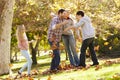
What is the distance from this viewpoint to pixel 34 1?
22.0 metres

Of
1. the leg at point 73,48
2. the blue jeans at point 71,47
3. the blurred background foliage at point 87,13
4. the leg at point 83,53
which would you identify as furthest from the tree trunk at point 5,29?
the blurred background foliage at point 87,13

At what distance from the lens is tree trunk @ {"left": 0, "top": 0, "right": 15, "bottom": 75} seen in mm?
14883

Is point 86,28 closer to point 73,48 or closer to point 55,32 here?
point 55,32

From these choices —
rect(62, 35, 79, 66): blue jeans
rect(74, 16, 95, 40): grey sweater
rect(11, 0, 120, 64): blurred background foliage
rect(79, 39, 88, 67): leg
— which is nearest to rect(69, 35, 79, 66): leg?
rect(62, 35, 79, 66): blue jeans

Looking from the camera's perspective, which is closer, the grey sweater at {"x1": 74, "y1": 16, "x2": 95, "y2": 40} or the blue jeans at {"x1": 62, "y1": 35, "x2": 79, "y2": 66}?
the grey sweater at {"x1": 74, "y1": 16, "x2": 95, "y2": 40}

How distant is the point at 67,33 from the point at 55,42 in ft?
2.40

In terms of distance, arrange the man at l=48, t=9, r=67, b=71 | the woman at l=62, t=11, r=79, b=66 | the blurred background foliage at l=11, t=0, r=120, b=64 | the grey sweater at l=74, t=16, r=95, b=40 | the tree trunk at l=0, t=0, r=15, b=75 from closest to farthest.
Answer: the grey sweater at l=74, t=16, r=95, b=40, the man at l=48, t=9, r=67, b=71, the woman at l=62, t=11, r=79, b=66, the tree trunk at l=0, t=0, r=15, b=75, the blurred background foliage at l=11, t=0, r=120, b=64

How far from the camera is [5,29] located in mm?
15094

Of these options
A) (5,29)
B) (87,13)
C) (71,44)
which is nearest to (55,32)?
(71,44)

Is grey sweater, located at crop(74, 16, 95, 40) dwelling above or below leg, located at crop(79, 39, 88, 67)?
above

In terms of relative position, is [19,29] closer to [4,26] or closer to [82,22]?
[82,22]

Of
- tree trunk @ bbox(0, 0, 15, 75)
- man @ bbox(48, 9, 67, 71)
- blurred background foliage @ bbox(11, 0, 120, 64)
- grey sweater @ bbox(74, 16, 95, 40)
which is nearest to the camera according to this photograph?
grey sweater @ bbox(74, 16, 95, 40)

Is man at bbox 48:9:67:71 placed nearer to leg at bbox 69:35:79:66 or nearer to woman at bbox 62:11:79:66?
woman at bbox 62:11:79:66

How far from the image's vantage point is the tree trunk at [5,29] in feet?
48.8
